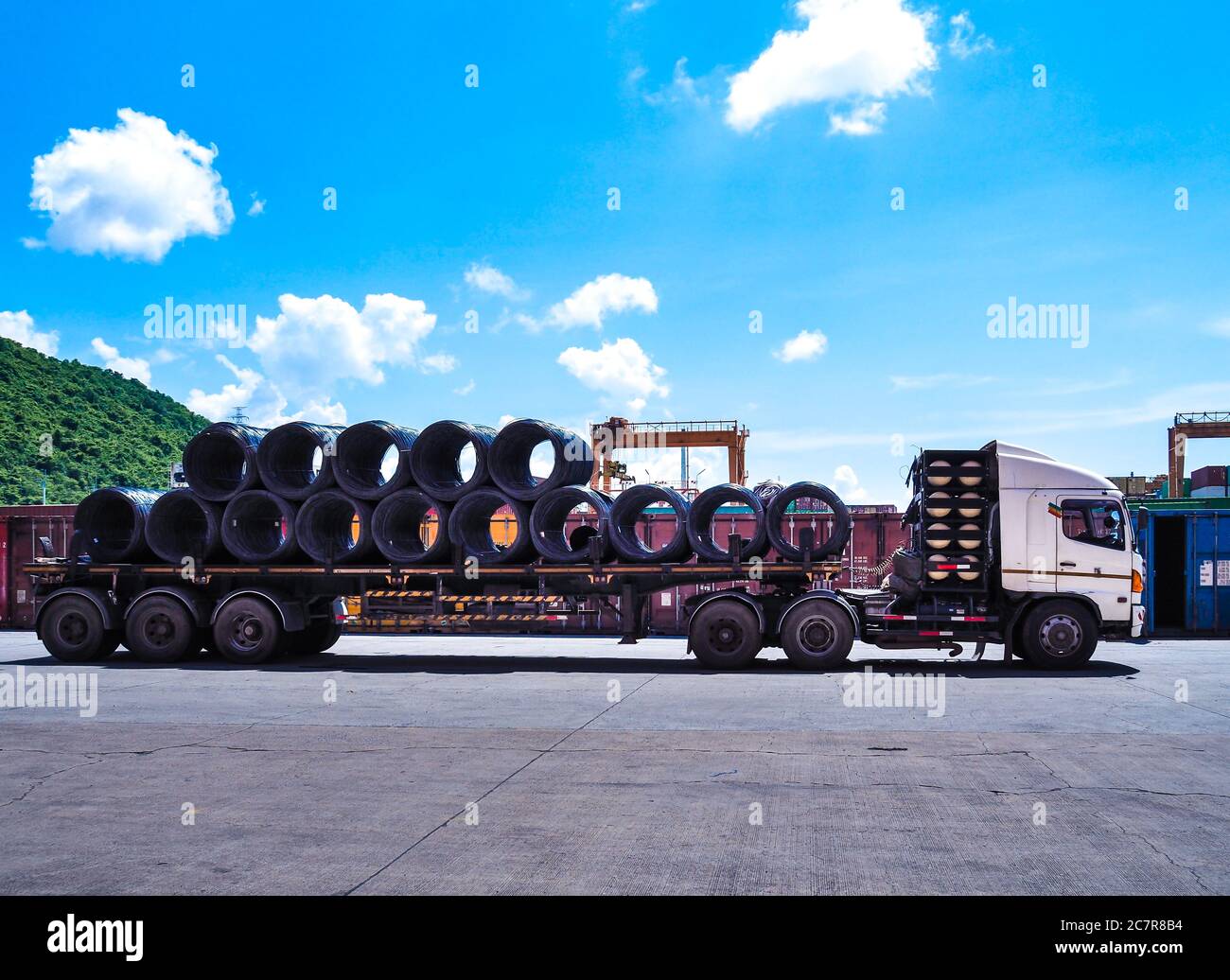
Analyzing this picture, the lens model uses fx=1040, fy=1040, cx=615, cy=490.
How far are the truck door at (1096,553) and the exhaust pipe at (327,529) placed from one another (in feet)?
35.7

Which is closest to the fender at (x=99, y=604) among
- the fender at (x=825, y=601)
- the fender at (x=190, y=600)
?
the fender at (x=190, y=600)

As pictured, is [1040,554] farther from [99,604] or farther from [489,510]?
[99,604]

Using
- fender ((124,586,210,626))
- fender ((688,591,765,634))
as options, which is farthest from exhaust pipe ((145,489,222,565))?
fender ((688,591,765,634))

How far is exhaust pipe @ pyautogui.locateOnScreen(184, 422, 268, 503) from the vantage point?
17.4 metres

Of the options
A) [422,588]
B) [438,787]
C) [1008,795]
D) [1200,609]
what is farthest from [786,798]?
[1200,609]

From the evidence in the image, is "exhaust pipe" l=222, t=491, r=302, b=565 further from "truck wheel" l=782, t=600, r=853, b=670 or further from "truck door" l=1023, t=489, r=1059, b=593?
"truck door" l=1023, t=489, r=1059, b=593

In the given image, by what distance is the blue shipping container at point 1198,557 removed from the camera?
22.1m

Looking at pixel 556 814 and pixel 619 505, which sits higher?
pixel 619 505

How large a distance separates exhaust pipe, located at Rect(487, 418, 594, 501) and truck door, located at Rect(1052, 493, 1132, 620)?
7347mm

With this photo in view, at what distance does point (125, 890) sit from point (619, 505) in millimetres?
11292

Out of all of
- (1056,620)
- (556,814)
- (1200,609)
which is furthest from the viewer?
(1200,609)

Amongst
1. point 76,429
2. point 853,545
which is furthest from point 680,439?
point 76,429
